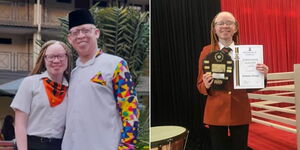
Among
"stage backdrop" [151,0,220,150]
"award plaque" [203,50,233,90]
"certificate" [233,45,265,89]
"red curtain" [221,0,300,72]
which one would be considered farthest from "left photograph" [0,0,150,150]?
"red curtain" [221,0,300,72]

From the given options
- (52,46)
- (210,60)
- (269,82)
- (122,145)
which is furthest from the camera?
(269,82)

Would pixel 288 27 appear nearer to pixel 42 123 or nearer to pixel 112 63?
pixel 112 63

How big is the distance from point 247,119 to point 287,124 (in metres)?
0.48

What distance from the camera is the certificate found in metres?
1.86

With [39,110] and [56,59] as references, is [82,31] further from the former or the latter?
[39,110]

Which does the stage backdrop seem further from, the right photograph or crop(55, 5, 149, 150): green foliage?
crop(55, 5, 149, 150): green foliage

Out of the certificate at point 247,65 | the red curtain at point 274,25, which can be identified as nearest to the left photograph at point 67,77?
the certificate at point 247,65

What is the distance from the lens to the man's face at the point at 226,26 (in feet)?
6.12

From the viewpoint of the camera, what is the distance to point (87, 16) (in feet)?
5.84

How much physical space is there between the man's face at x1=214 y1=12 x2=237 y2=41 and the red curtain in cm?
20

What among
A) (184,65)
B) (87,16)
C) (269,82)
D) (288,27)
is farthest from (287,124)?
(87,16)

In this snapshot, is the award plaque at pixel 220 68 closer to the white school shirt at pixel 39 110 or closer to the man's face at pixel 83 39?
the man's face at pixel 83 39

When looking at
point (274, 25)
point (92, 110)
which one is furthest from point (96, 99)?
point (274, 25)

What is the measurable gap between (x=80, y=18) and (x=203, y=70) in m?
0.76
